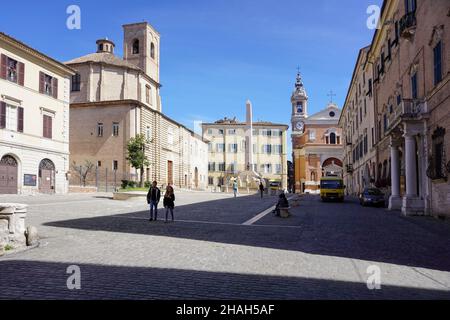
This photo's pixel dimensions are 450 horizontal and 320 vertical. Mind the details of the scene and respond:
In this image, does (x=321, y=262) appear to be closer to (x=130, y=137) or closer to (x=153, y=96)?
(x=130, y=137)

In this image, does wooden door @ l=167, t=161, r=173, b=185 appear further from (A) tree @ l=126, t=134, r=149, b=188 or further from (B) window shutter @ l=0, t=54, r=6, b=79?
(B) window shutter @ l=0, t=54, r=6, b=79

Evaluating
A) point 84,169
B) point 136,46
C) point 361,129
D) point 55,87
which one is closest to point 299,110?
point 136,46

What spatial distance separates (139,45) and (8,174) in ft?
103

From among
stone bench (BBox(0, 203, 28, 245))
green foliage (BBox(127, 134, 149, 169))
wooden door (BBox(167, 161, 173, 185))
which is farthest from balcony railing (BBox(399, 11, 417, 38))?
wooden door (BBox(167, 161, 173, 185))

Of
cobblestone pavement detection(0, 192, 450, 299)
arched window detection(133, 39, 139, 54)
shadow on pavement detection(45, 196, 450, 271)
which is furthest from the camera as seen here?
arched window detection(133, 39, 139, 54)

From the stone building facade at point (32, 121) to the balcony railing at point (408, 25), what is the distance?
83.8ft

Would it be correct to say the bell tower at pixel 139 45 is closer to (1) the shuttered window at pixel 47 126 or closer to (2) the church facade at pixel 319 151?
(1) the shuttered window at pixel 47 126

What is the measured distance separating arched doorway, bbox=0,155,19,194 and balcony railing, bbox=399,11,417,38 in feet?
87.9

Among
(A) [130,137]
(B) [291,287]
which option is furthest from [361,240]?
(A) [130,137]

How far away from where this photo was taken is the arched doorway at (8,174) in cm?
2936

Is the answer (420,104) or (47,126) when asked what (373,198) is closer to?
(420,104)

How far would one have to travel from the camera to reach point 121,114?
47531 mm

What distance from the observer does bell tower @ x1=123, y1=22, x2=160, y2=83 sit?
5603 centimetres
